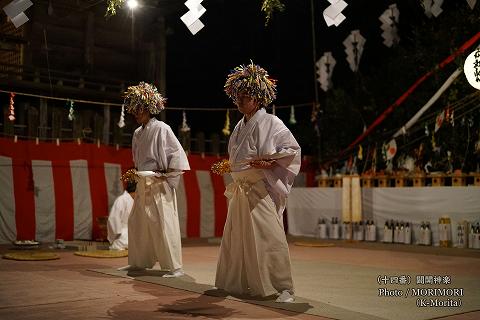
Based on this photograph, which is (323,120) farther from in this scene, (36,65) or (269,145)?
(269,145)

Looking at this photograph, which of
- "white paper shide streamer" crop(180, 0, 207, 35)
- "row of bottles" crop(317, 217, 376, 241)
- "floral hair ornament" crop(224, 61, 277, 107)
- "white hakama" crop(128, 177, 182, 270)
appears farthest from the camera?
"row of bottles" crop(317, 217, 376, 241)

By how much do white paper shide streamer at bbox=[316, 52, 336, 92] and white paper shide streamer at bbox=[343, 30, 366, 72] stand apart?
429 millimetres

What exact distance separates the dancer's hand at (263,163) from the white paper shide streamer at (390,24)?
8.87m

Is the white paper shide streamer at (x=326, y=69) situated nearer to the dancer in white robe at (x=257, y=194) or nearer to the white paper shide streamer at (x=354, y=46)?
Answer: the white paper shide streamer at (x=354, y=46)

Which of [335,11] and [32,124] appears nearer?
[335,11]

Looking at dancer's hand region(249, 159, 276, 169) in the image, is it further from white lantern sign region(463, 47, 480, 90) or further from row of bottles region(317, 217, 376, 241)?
row of bottles region(317, 217, 376, 241)

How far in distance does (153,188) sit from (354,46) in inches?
329

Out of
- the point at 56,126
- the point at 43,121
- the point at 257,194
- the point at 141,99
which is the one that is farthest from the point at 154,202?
the point at 43,121

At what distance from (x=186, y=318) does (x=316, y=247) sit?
641 centimetres

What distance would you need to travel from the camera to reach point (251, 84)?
4.53 metres

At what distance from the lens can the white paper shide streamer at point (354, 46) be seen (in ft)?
41.4

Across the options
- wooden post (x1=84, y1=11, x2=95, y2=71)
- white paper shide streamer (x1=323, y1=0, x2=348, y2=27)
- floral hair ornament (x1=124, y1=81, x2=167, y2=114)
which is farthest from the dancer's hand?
wooden post (x1=84, y1=11, x2=95, y2=71)

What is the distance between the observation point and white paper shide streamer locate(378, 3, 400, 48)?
12148mm

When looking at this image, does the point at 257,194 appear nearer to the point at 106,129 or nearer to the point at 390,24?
the point at 106,129
